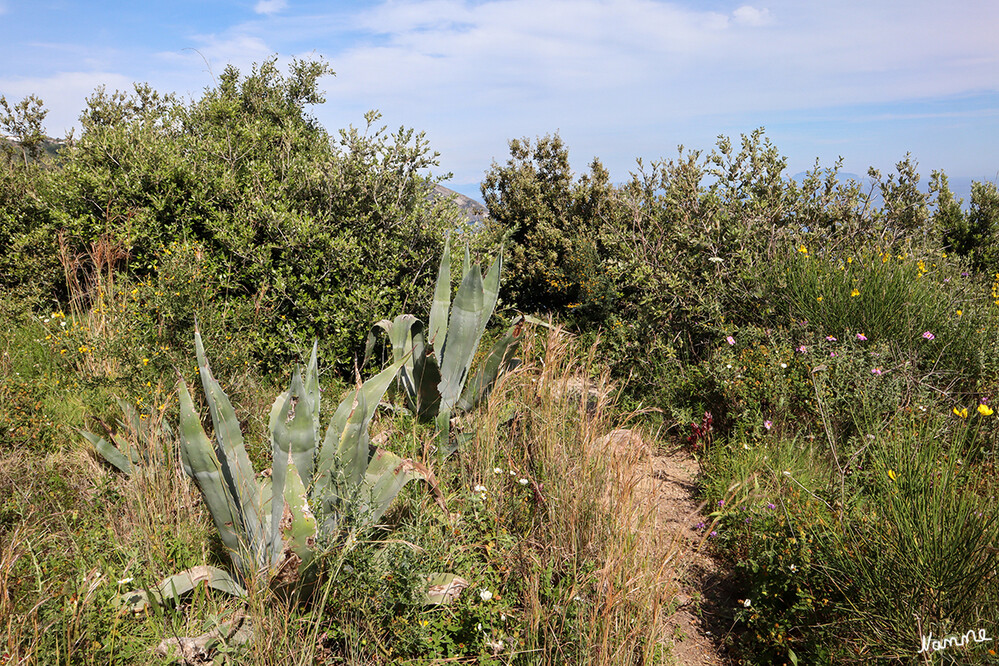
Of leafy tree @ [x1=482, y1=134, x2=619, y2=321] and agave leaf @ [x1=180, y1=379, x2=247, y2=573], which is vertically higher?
leafy tree @ [x1=482, y1=134, x2=619, y2=321]

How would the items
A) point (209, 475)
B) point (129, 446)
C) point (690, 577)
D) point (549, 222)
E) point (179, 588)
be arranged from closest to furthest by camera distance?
point (179, 588) < point (209, 475) < point (129, 446) < point (690, 577) < point (549, 222)

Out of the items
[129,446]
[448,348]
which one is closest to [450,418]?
[448,348]

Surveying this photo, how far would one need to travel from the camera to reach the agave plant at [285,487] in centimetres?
234

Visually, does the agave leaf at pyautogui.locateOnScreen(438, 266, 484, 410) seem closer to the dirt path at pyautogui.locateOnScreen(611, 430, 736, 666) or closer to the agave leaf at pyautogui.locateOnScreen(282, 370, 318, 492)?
the dirt path at pyautogui.locateOnScreen(611, 430, 736, 666)

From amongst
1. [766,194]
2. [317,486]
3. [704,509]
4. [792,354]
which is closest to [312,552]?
[317,486]

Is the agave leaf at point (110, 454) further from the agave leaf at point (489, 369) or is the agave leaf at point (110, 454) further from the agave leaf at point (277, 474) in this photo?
the agave leaf at point (489, 369)

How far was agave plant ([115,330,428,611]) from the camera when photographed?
2.34m

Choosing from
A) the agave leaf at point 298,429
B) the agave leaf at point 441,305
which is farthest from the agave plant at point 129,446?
the agave leaf at point 441,305

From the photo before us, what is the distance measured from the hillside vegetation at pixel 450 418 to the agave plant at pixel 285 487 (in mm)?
15

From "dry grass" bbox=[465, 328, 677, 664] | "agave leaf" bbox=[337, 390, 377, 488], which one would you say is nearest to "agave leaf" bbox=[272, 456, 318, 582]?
"agave leaf" bbox=[337, 390, 377, 488]

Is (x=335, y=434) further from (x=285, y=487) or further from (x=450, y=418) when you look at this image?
(x=450, y=418)

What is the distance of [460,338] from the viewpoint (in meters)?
3.83

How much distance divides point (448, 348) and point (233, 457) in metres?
1.59

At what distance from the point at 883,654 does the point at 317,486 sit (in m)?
2.27
